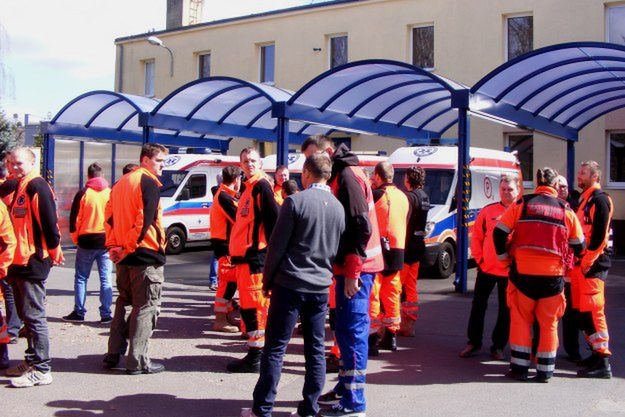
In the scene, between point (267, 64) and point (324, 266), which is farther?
point (267, 64)

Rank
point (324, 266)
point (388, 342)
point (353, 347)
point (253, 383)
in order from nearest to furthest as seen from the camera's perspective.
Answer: point (324, 266) < point (353, 347) < point (253, 383) < point (388, 342)

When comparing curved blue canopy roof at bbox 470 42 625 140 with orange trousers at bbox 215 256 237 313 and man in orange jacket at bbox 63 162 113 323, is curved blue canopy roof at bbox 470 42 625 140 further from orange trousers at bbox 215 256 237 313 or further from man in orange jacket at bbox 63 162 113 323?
man in orange jacket at bbox 63 162 113 323

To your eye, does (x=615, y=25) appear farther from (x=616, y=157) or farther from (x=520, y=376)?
(x=520, y=376)

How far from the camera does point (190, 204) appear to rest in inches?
713

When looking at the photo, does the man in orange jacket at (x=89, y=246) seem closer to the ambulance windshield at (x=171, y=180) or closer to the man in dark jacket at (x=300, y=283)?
the man in dark jacket at (x=300, y=283)

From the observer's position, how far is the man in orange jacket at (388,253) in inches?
263

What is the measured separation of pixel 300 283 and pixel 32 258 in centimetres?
255

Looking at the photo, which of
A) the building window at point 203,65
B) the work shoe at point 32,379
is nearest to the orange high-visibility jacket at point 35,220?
the work shoe at point 32,379

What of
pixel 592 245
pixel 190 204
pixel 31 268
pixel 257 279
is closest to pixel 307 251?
pixel 257 279

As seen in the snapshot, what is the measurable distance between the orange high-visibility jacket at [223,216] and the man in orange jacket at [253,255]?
75.4 inches

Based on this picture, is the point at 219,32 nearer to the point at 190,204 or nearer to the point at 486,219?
the point at 190,204

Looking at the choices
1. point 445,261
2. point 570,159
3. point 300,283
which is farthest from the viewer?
point 570,159

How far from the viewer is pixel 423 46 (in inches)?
882

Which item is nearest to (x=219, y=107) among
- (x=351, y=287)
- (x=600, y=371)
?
(x=600, y=371)
